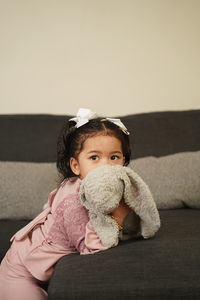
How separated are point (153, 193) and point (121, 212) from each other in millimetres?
579

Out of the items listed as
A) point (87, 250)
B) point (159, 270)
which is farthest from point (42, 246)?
point (159, 270)

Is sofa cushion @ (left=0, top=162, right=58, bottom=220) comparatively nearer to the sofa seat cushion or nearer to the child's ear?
the child's ear

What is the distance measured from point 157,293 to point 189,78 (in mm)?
1749

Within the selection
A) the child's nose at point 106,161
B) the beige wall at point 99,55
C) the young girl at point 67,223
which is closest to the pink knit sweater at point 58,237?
the young girl at point 67,223

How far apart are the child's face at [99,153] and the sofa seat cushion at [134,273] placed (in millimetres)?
308

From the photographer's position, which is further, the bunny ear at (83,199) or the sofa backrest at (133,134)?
the sofa backrest at (133,134)

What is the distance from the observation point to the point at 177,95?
227cm

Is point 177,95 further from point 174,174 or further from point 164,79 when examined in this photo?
point 174,174

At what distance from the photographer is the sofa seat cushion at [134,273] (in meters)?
0.79

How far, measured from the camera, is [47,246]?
110 cm

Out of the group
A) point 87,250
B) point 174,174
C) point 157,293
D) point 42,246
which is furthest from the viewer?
point 174,174

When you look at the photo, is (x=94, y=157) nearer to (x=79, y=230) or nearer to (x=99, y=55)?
(x=79, y=230)

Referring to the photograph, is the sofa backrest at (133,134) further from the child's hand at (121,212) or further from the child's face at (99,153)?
the child's hand at (121,212)

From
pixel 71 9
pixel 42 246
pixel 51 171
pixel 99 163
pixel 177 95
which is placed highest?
pixel 71 9
